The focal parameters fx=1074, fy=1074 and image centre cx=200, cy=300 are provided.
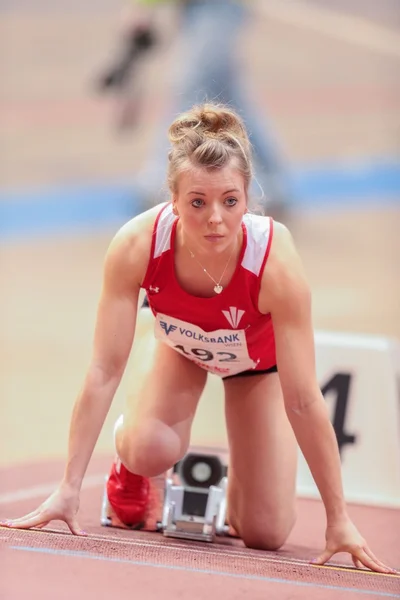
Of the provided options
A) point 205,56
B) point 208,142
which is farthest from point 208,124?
point 205,56

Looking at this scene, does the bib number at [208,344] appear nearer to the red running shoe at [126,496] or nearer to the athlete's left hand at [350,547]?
the red running shoe at [126,496]

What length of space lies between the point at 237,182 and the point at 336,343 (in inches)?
54.5

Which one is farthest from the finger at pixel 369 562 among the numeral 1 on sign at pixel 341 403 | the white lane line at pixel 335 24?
the white lane line at pixel 335 24

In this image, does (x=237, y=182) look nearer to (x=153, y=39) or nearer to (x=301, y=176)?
(x=153, y=39)

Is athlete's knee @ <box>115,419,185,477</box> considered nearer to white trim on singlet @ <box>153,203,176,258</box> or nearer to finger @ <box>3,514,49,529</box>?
finger @ <box>3,514,49,529</box>

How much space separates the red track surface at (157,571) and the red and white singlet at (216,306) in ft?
1.97

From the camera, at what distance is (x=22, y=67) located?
12.2 m

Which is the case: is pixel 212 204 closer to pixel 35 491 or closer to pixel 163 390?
pixel 163 390

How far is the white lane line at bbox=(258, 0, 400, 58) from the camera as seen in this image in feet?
41.3

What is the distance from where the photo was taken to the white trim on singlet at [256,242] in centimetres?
300

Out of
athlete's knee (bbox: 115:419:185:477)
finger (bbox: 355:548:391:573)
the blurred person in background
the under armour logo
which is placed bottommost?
finger (bbox: 355:548:391:573)

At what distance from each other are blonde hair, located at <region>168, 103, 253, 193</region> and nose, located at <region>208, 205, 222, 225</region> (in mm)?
109

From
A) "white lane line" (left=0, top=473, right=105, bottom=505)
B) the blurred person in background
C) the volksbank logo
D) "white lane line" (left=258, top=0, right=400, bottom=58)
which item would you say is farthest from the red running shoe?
"white lane line" (left=258, top=0, right=400, bottom=58)

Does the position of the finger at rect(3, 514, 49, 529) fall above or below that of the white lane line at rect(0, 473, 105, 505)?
below
